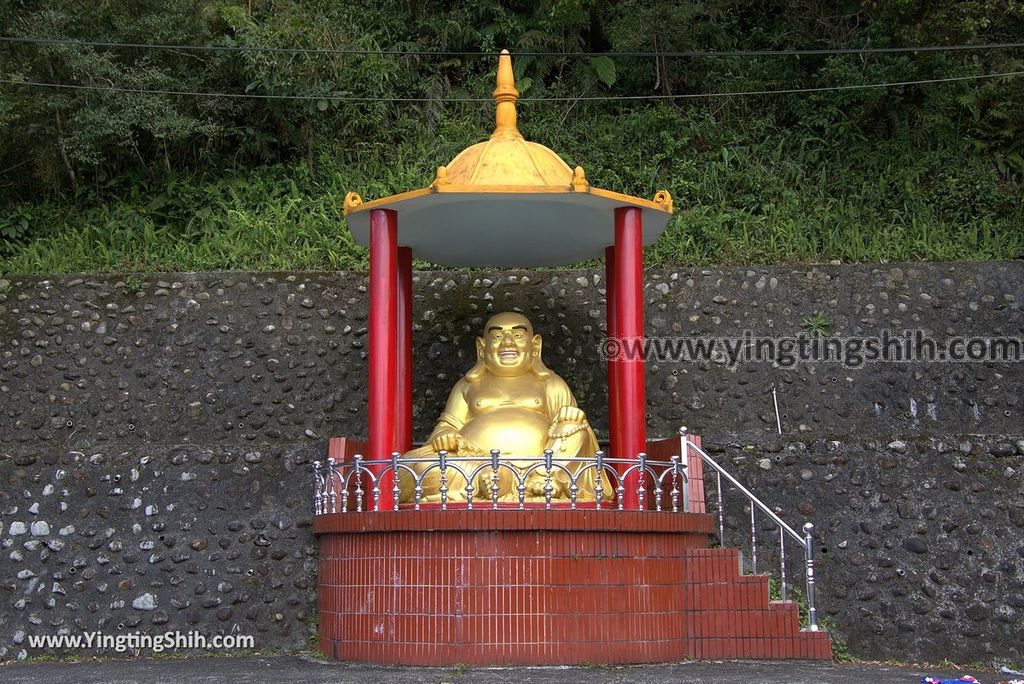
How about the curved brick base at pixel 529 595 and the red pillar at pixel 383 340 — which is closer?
the curved brick base at pixel 529 595

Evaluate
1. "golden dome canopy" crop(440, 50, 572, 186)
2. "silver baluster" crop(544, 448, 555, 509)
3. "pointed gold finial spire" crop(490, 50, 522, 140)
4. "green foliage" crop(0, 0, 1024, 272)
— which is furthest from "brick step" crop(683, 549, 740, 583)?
"green foliage" crop(0, 0, 1024, 272)

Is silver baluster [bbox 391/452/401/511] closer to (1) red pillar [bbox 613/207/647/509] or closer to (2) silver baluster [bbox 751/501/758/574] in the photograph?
(1) red pillar [bbox 613/207/647/509]

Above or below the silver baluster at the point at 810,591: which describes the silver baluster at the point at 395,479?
above

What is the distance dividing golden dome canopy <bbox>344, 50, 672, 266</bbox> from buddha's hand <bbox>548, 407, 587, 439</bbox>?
1.61m

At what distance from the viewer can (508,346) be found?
10.0 meters

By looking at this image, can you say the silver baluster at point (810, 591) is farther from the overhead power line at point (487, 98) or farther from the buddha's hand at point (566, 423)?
the overhead power line at point (487, 98)

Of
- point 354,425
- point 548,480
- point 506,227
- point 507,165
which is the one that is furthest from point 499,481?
point 354,425

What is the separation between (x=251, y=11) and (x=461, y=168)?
31.3 feet

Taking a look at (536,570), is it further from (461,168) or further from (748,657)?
(461,168)

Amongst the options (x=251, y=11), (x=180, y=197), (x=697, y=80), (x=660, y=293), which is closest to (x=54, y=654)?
(x=660, y=293)

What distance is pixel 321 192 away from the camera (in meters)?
15.9

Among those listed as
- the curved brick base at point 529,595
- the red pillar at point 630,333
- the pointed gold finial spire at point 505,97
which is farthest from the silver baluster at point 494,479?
the pointed gold finial spire at point 505,97

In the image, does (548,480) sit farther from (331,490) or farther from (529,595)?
(331,490)

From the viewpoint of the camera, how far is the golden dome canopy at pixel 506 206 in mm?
8766
